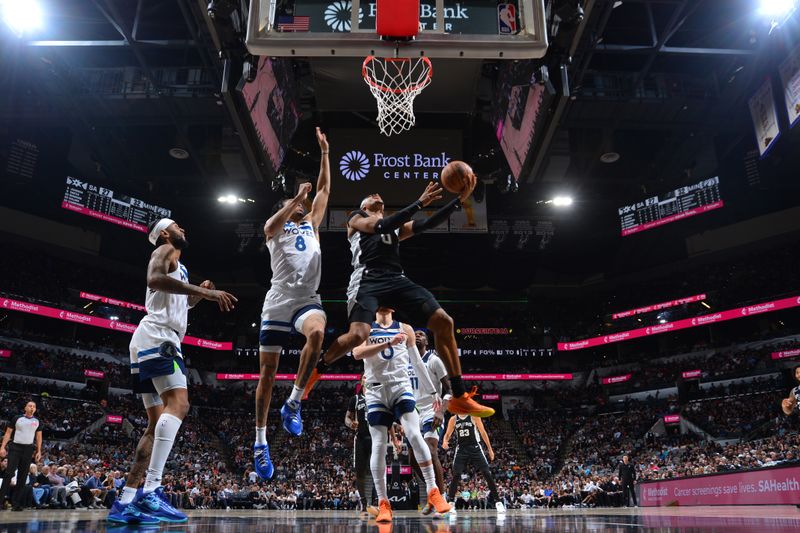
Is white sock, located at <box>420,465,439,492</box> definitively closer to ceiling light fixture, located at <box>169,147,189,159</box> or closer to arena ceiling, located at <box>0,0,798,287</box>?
arena ceiling, located at <box>0,0,798,287</box>

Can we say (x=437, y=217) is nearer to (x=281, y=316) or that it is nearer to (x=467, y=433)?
(x=281, y=316)

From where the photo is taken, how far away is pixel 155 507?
431cm

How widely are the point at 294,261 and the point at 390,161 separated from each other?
11132mm

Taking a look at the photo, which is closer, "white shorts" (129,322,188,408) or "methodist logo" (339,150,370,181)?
"white shorts" (129,322,188,408)

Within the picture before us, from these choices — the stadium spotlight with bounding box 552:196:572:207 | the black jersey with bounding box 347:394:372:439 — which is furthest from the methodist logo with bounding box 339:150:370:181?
the black jersey with bounding box 347:394:372:439

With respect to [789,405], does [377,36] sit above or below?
above

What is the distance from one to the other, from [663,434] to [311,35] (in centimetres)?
2801

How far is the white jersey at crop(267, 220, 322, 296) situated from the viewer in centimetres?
518

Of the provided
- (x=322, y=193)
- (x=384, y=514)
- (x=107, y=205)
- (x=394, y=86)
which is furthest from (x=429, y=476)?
(x=107, y=205)

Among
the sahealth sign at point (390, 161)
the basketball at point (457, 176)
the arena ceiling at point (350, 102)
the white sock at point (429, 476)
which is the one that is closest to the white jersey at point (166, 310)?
the basketball at point (457, 176)

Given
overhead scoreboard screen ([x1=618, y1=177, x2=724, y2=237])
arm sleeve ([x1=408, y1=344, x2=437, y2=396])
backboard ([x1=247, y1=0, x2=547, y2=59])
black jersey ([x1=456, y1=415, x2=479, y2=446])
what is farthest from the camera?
overhead scoreboard screen ([x1=618, y1=177, x2=724, y2=237])

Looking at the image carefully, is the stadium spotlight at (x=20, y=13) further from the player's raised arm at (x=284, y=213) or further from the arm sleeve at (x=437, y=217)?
the arm sleeve at (x=437, y=217)

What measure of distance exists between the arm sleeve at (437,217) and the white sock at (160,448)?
255 centimetres

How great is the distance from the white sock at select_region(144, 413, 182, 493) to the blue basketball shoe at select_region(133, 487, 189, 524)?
0.06 m
